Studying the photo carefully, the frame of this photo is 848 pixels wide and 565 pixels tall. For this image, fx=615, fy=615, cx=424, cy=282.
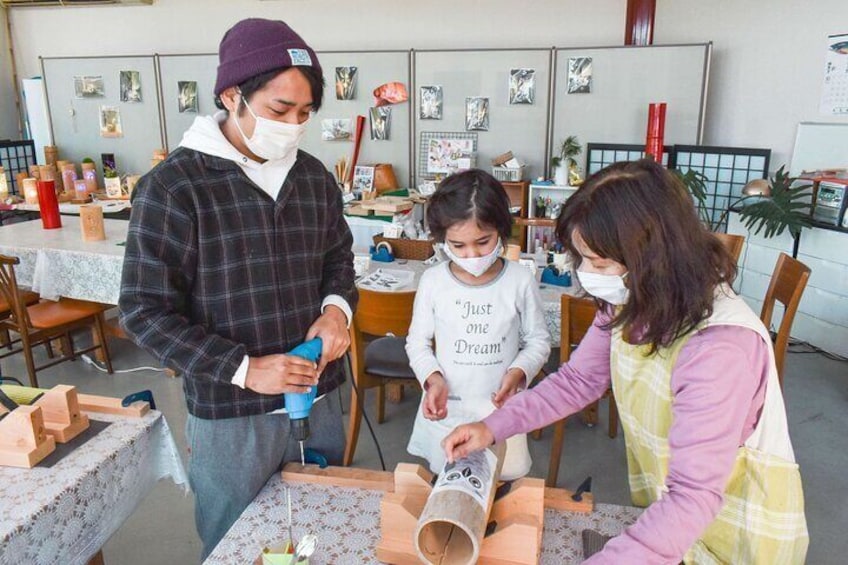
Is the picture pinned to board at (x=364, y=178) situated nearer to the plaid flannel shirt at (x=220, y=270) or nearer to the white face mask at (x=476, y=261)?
the white face mask at (x=476, y=261)

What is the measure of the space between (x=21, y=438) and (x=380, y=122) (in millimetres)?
3973

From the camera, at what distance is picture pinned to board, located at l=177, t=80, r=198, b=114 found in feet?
16.4

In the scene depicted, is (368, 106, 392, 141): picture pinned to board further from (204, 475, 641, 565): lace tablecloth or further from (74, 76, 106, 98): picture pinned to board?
(204, 475, 641, 565): lace tablecloth

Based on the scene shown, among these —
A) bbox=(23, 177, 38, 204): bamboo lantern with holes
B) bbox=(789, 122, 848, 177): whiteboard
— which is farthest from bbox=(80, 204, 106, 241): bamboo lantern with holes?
bbox=(789, 122, 848, 177): whiteboard

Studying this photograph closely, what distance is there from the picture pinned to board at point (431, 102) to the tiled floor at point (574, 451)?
8.08 ft

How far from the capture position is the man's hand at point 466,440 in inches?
37.6

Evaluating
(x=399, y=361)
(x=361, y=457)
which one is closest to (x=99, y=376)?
(x=361, y=457)

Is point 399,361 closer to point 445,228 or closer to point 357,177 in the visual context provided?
point 445,228

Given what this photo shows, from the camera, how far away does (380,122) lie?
15.7ft

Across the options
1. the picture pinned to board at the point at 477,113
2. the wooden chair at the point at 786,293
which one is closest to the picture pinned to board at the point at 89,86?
the picture pinned to board at the point at 477,113

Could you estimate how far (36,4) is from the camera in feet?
18.3

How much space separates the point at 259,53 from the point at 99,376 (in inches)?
105

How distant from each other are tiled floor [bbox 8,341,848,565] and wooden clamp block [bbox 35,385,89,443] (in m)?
0.37

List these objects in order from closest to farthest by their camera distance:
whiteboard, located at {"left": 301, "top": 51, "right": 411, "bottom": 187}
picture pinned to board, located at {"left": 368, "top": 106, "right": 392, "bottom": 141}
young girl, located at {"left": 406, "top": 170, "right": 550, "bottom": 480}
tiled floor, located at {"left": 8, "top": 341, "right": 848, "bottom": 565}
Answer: young girl, located at {"left": 406, "top": 170, "right": 550, "bottom": 480}, tiled floor, located at {"left": 8, "top": 341, "right": 848, "bottom": 565}, whiteboard, located at {"left": 301, "top": 51, "right": 411, "bottom": 187}, picture pinned to board, located at {"left": 368, "top": 106, "right": 392, "bottom": 141}
